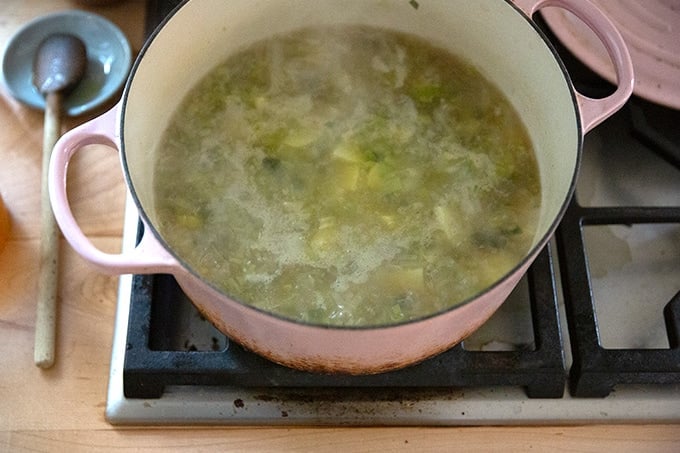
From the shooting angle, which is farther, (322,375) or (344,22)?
(344,22)

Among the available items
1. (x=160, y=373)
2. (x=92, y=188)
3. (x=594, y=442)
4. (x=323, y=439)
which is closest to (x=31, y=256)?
(x=92, y=188)

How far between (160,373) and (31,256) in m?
0.25

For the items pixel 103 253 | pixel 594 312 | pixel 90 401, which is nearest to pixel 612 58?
pixel 594 312

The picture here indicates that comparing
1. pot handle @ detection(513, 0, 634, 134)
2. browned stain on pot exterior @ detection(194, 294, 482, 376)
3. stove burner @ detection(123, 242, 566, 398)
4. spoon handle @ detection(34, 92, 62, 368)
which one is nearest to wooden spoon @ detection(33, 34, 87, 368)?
spoon handle @ detection(34, 92, 62, 368)

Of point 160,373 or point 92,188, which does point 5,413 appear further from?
point 92,188

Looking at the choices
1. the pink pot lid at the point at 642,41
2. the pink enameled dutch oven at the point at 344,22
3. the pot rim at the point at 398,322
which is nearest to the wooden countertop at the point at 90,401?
the pink enameled dutch oven at the point at 344,22

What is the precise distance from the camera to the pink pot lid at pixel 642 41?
899mm

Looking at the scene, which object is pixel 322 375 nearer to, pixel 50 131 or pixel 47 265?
pixel 47 265

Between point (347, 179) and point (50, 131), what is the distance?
1.27ft

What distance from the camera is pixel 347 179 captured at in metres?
0.81

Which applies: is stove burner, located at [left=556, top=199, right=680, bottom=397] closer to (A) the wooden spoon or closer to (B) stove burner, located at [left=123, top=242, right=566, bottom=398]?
(B) stove burner, located at [left=123, top=242, right=566, bottom=398]

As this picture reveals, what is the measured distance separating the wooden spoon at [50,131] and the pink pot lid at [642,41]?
59 centimetres

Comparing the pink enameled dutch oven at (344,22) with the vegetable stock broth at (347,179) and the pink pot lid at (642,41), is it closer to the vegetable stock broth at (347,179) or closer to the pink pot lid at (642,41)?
the vegetable stock broth at (347,179)

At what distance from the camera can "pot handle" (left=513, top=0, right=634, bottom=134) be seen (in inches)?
27.1
